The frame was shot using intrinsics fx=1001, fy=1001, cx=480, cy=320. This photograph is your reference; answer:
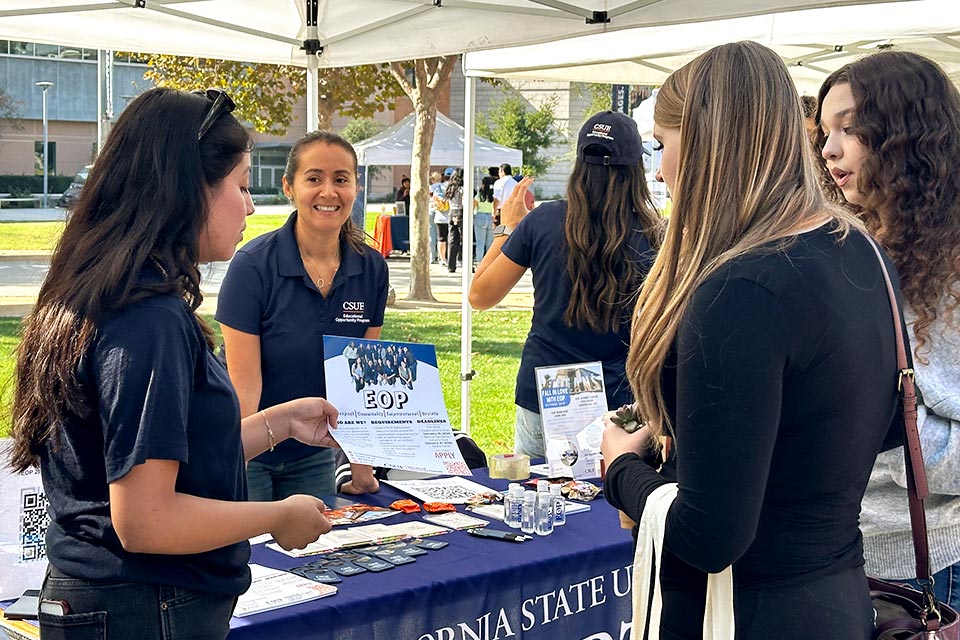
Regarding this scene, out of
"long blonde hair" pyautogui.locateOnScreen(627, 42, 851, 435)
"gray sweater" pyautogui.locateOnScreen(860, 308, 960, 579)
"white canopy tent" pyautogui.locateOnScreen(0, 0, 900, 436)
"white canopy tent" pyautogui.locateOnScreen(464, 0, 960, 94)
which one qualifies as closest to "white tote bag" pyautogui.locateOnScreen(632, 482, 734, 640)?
"long blonde hair" pyautogui.locateOnScreen(627, 42, 851, 435)

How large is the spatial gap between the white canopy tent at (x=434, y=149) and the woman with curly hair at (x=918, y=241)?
13.9 meters

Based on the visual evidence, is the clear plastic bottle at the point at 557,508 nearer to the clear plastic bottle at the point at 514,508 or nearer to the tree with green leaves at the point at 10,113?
the clear plastic bottle at the point at 514,508

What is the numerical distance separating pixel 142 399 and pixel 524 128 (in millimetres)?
37138

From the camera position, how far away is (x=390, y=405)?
2.63m

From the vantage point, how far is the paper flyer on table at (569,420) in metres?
3.04

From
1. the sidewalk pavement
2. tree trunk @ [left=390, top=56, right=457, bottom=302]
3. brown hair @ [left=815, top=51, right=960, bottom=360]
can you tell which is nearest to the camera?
brown hair @ [left=815, top=51, right=960, bottom=360]

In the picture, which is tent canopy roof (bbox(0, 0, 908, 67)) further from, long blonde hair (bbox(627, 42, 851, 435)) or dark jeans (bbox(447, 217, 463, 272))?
dark jeans (bbox(447, 217, 463, 272))

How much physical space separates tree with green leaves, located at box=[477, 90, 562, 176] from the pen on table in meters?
34.9

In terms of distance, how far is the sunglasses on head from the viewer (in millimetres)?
1694

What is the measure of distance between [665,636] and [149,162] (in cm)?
111

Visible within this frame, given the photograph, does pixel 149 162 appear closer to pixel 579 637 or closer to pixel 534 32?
pixel 579 637

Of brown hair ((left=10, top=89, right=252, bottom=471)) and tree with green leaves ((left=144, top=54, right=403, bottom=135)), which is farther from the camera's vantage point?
tree with green leaves ((left=144, top=54, right=403, bottom=135))

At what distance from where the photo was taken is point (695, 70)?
4.77ft

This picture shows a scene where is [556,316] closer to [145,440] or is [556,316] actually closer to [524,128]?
[145,440]
